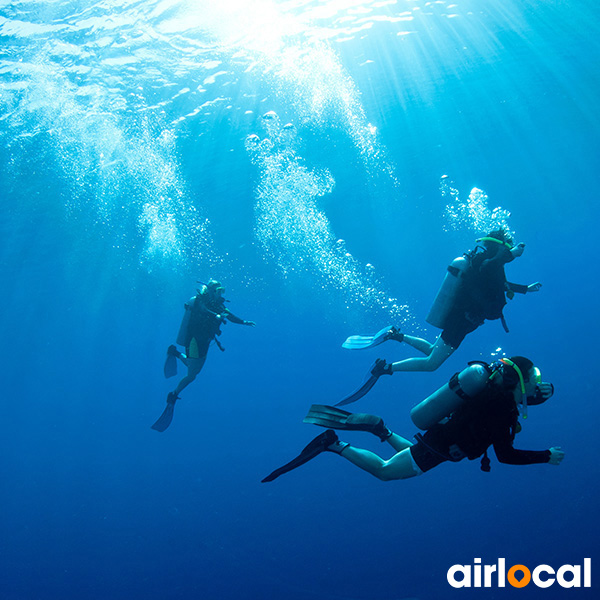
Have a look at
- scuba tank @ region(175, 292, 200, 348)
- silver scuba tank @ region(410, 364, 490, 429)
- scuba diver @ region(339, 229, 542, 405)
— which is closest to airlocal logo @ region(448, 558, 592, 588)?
scuba diver @ region(339, 229, 542, 405)

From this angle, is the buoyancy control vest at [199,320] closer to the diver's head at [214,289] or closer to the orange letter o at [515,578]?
the diver's head at [214,289]

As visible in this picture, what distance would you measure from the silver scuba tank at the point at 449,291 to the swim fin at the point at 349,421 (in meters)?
1.79

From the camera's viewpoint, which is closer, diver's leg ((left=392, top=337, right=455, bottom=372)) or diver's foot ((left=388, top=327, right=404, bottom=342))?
diver's leg ((left=392, top=337, right=455, bottom=372))

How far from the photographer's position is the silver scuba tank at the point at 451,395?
13.6 ft

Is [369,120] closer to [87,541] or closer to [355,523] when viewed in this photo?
[355,523]

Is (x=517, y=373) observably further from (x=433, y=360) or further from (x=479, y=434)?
(x=433, y=360)

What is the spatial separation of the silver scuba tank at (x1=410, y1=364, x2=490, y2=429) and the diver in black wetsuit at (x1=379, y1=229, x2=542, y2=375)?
6.92ft

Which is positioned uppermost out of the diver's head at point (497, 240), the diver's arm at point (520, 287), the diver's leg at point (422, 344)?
the diver's head at point (497, 240)

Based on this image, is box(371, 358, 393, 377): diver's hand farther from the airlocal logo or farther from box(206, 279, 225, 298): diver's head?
the airlocal logo

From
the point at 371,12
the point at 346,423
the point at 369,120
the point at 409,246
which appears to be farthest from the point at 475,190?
the point at 346,423

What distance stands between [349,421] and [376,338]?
2469 mm

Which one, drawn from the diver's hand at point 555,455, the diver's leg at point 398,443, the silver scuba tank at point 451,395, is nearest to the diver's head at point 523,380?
the silver scuba tank at point 451,395

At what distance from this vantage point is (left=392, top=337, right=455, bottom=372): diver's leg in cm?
652

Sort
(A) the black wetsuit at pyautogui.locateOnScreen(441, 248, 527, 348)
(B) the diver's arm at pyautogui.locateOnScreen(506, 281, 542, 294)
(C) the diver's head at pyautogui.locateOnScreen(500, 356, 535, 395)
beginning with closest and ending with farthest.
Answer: (C) the diver's head at pyautogui.locateOnScreen(500, 356, 535, 395) → (A) the black wetsuit at pyautogui.locateOnScreen(441, 248, 527, 348) → (B) the diver's arm at pyautogui.locateOnScreen(506, 281, 542, 294)
